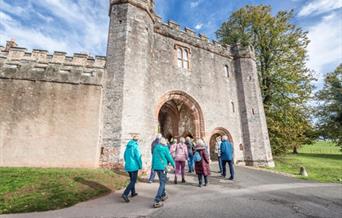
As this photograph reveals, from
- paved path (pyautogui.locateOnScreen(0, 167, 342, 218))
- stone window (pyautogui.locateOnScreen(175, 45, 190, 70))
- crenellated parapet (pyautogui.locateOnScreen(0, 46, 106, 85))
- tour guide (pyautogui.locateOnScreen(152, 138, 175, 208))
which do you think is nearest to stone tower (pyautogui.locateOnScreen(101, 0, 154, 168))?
crenellated parapet (pyautogui.locateOnScreen(0, 46, 106, 85))

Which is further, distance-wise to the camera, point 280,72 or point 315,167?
point 280,72

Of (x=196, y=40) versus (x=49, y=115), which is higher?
(x=196, y=40)

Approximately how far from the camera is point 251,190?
698cm

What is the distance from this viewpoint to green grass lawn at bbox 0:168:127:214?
16.0 feet

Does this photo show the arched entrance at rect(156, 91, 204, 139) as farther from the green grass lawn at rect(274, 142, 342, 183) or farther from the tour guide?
the tour guide

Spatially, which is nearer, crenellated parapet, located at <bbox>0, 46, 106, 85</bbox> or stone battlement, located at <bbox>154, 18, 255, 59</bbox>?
crenellated parapet, located at <bbox>0, 46, 106, 85</bbox>

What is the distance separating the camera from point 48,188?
5875 mm

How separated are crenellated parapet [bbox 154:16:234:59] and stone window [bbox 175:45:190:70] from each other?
663 millimetres

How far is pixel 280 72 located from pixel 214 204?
1738 cm

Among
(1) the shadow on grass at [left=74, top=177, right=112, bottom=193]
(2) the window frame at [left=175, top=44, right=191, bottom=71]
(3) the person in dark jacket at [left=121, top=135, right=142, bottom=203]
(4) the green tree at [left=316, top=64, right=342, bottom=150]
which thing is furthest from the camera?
A: (4) the green tree at [left=316, top=64, right=342, bottom=150]

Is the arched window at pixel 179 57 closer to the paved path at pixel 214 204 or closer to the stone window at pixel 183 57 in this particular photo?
the stone window at pixel 183 57

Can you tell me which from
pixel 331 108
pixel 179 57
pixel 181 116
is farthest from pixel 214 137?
pixel 331 108

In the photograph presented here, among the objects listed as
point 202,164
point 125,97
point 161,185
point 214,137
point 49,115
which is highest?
point 125,97

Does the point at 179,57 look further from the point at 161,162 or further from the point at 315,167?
the point at 315,167
